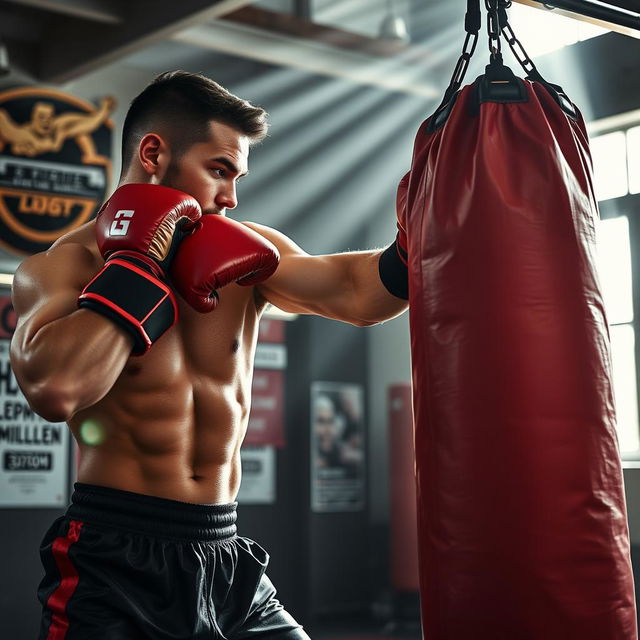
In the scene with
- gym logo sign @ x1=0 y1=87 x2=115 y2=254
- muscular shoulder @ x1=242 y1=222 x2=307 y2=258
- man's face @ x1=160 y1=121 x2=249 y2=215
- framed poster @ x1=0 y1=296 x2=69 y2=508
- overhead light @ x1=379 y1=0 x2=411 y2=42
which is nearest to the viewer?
man's face @ x1=160 y1=121 x2=249 y2=215

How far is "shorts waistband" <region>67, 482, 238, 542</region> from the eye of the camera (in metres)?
1.71

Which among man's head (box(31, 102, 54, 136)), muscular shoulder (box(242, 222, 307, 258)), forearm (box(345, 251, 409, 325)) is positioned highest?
man's head (box(31, 102, 54, 136))

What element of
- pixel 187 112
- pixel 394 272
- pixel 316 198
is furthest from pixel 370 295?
pixel 316 198

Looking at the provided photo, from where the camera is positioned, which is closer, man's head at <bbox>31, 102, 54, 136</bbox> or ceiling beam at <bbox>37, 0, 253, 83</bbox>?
ceiling beam at <bbox>37, 0, 253, 83</bbox>

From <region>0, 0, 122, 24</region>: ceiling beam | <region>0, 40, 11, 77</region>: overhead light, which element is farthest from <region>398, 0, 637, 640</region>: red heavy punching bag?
<region>0, 40, 11, 77</region>: overhead light

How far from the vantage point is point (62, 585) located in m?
1.67

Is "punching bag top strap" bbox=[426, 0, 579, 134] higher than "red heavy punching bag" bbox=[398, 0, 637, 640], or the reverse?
"punching bag top strap" bbox=[426, 0, 579, 134]

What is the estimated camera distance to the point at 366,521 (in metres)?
6.59

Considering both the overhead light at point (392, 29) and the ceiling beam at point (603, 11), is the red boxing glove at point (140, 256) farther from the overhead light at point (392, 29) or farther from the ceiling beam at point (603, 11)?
the overhead light at point (392, 29)

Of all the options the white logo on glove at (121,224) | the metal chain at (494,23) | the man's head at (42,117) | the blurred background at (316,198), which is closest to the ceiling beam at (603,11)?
the metal chain at (494,23)

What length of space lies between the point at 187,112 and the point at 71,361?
630mm

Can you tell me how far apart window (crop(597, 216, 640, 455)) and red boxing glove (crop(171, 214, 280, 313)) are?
4.01 m

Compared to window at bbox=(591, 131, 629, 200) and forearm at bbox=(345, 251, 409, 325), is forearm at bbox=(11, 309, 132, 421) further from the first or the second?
window at bbox=(591, 131, 629, 200)

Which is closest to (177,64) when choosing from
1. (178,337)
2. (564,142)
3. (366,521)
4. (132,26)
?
(132,26)
